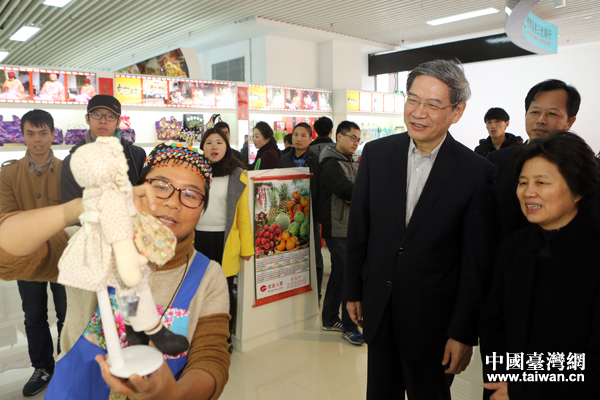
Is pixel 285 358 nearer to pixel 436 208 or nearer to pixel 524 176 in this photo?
pixel 436 208

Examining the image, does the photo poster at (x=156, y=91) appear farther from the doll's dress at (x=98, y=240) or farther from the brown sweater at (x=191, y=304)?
the doll's dress at (x=98, y=240)

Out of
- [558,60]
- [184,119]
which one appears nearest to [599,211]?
[184,119]

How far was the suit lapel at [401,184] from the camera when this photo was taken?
164cm

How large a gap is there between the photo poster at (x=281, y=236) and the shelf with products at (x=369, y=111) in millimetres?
5240

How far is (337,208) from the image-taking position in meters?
3.43

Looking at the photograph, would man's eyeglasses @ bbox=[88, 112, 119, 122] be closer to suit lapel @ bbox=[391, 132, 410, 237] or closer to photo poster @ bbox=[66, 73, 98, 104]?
suit lapel @ bbox=[391, 132, 410, 237]

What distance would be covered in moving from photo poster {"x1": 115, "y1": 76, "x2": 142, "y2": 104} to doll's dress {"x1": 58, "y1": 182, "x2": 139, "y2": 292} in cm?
522

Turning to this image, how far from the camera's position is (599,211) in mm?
1584

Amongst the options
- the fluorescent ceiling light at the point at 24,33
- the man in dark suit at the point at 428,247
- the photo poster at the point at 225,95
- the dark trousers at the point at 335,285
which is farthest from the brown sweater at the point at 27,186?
the fluorescent ceiling light at the point at 24,33

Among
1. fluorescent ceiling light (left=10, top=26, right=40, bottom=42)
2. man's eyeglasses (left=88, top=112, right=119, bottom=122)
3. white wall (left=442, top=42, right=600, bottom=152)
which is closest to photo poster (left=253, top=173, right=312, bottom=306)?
man's eyeglasses (left=88, top=112, right=119, bottom=122)

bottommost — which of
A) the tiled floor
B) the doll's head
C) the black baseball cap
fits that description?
the tiled floor

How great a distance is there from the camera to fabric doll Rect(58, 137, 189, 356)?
2.22ft

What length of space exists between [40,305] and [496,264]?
276 cm

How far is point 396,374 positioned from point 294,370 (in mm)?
1357
